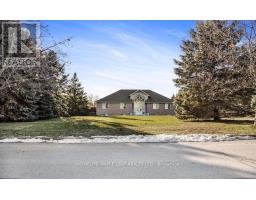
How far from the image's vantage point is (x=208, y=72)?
4.10m

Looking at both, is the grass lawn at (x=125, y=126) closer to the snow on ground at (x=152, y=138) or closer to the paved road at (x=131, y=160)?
the snow on ground at (x=152, y=138)

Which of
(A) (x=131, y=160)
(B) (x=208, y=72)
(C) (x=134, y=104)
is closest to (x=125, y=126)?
(C) (x=134, y=104)

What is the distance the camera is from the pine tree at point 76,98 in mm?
4095

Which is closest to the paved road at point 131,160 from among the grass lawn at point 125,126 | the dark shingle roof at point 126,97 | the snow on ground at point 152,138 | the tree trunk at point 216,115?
the snow on ground at point 152,138

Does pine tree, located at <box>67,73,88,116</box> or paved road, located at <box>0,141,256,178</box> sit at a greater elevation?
pine tree, located at <box>67,73,88,116</box>

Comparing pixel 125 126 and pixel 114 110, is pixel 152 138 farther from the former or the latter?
pixel 114 110

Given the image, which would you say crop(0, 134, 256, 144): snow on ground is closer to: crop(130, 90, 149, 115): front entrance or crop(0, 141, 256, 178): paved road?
crop(0, 141, 256, 178): paved road

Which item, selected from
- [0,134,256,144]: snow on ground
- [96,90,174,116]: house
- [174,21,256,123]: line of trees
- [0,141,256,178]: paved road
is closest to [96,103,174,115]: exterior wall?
[96,90,174,116]: house

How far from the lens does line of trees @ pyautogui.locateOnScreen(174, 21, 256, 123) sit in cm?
383

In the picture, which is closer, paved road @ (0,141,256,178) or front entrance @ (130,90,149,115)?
paved road @ (0,141,256,178)

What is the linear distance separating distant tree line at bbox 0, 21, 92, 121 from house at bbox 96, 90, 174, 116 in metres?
0.29
